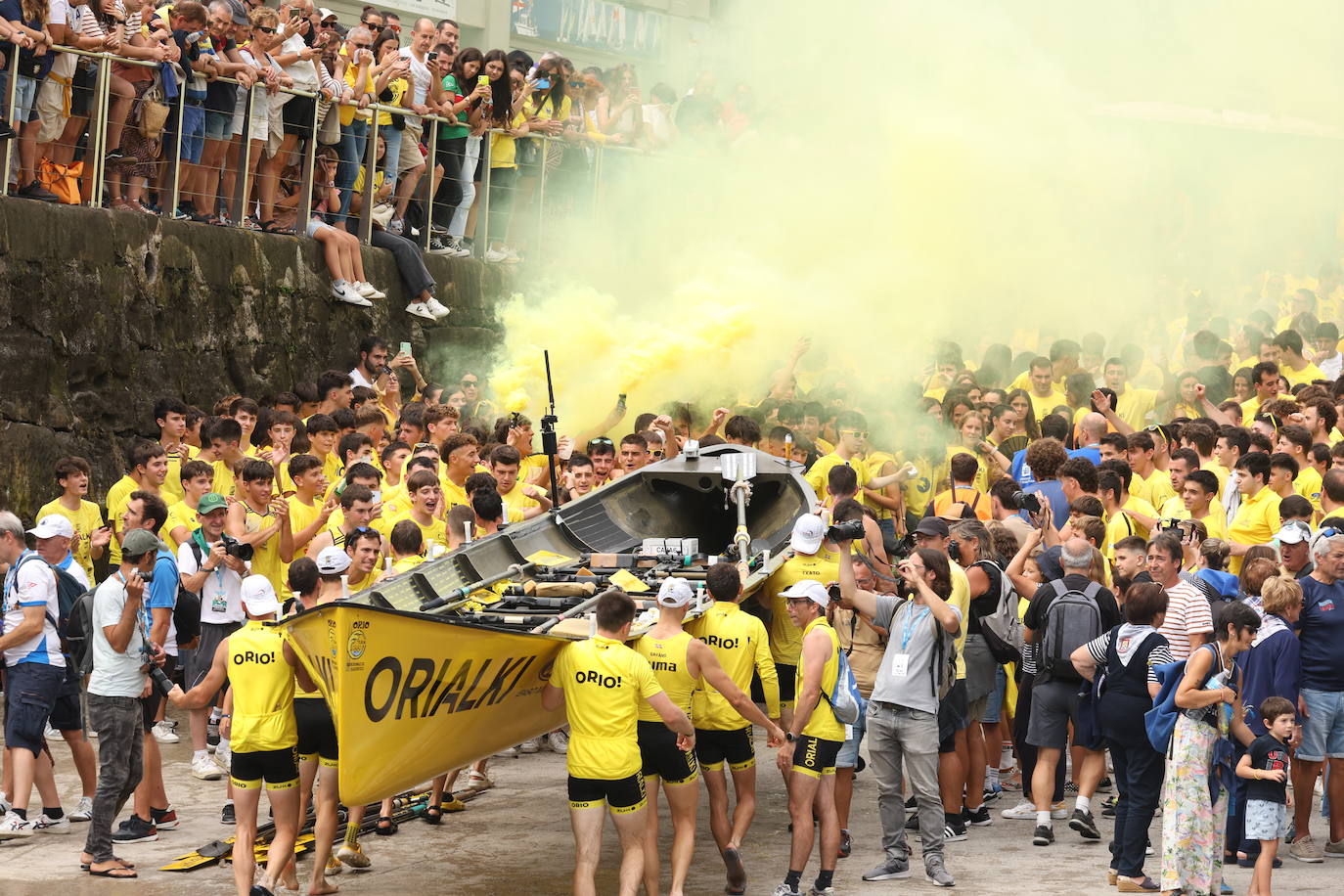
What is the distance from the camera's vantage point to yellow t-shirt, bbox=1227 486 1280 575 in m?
10.4

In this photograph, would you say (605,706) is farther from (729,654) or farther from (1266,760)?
(1266,760)

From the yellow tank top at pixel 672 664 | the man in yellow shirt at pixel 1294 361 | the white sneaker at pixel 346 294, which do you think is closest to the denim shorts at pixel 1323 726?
the yellow tank top at pixel 672 664

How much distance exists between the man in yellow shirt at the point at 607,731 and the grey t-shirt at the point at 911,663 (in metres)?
1.34

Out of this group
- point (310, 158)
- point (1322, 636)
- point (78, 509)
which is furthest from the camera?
point (310, 158)

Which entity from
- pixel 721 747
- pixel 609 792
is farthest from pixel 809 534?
pixel 609 792

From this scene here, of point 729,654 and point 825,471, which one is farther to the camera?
point 825,471

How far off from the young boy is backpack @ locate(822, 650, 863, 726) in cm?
189

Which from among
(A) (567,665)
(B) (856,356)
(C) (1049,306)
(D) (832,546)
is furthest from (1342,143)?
(A) (567,665)

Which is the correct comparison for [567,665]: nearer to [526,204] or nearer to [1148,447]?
[1148,447]

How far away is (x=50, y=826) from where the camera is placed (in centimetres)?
935

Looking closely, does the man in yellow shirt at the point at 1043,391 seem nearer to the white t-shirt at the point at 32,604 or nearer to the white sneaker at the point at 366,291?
the white sneaker at the point at 366,291

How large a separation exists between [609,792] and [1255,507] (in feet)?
16.1

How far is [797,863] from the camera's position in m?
8.29

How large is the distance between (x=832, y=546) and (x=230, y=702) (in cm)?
379
